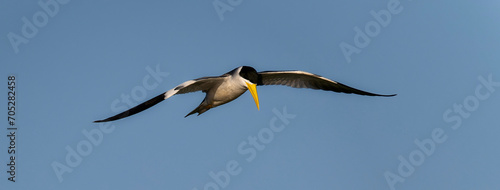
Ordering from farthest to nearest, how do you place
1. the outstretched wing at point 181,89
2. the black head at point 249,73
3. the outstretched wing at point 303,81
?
Answer: the outstretched wing at point 303,81 < the black head at point 249,73 < the outstretched wing at point 181,89

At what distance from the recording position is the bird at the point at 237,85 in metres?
12.4

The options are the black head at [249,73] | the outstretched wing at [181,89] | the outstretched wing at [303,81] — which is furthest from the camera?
the outstretched wing at [303,81]

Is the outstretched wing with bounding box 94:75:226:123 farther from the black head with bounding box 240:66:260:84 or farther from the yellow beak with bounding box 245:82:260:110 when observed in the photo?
the yellow beak with bounding box 245:82:260:110

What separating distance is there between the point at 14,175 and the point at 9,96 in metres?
2.32

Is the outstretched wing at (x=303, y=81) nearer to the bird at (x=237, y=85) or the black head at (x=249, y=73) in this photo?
the bird at (x=237, y=85)

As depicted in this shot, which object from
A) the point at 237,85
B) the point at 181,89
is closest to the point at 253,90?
the point at 237,85

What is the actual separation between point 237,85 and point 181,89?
4.25 ft

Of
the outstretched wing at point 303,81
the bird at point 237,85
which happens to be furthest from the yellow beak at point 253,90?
the outstretched wing at point 303,81

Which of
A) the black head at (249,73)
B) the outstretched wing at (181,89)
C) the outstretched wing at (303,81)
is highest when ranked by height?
the outstretched wing at (181,89)

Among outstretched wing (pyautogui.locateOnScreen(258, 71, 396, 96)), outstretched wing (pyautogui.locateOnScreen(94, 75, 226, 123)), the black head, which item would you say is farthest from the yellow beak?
outstretched wing (pyautogui.locateOnScreen(258, 71, 396, 96))

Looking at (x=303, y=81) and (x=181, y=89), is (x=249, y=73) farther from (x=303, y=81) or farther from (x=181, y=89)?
(x=303, y=81)

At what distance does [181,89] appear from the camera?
1290 cm

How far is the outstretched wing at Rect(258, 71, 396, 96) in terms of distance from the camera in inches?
566

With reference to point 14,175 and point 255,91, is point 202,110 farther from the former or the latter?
point 14,175
